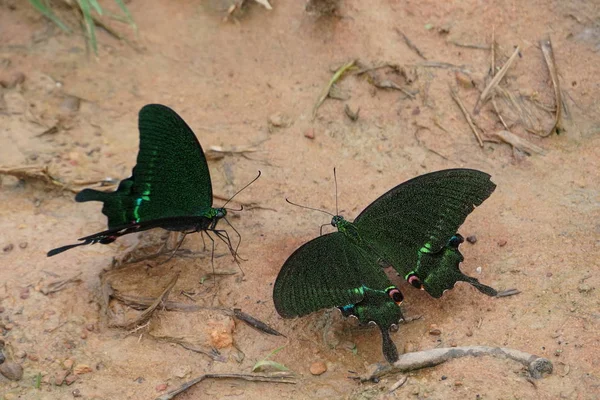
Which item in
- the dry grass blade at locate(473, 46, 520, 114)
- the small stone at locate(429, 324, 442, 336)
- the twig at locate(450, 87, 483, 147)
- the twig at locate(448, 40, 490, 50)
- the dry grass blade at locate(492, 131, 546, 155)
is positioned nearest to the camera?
the small stone at locate(429, 324, 442, 336)

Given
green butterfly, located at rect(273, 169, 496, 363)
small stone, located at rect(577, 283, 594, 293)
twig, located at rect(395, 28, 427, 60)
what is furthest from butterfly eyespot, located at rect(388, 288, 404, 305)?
twig, located at rect(395, 28, 427, 60)

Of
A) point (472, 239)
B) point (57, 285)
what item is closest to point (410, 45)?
point (472, 239)

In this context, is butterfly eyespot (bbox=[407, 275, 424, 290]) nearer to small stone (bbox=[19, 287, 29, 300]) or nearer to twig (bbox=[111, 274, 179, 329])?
twig (bbox=[111, 274, 179, 329])

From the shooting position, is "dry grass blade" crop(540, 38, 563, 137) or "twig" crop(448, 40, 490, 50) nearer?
"dry grass blade" crop(540, 38, 563, 137)

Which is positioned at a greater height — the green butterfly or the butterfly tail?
the green butterfly

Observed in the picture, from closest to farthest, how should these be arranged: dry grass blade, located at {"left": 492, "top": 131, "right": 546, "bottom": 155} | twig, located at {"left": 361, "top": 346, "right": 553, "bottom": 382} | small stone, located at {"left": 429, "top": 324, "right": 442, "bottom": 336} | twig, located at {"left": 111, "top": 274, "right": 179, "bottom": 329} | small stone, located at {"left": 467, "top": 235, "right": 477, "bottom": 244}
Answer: twig, located at {"left": 361, "top": 346, "right": 553, "bottom": 382} → small stone, located at {"left": 429, "top": 324, "right": 442, "bottom": 336} → twig, located at {"left": 111, "top": 274, "right": 179, "bottom": 329} → small stone, located at {"left": 467, "top": 235, "right": 477, "bottom": 244} → dry grass blade, located at {"left": 492, "top": 131, "right": 546, "bottom": 155}

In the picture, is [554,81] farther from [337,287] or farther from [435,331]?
[337,287]

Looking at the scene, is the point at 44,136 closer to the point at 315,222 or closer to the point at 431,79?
the point at 315,222
